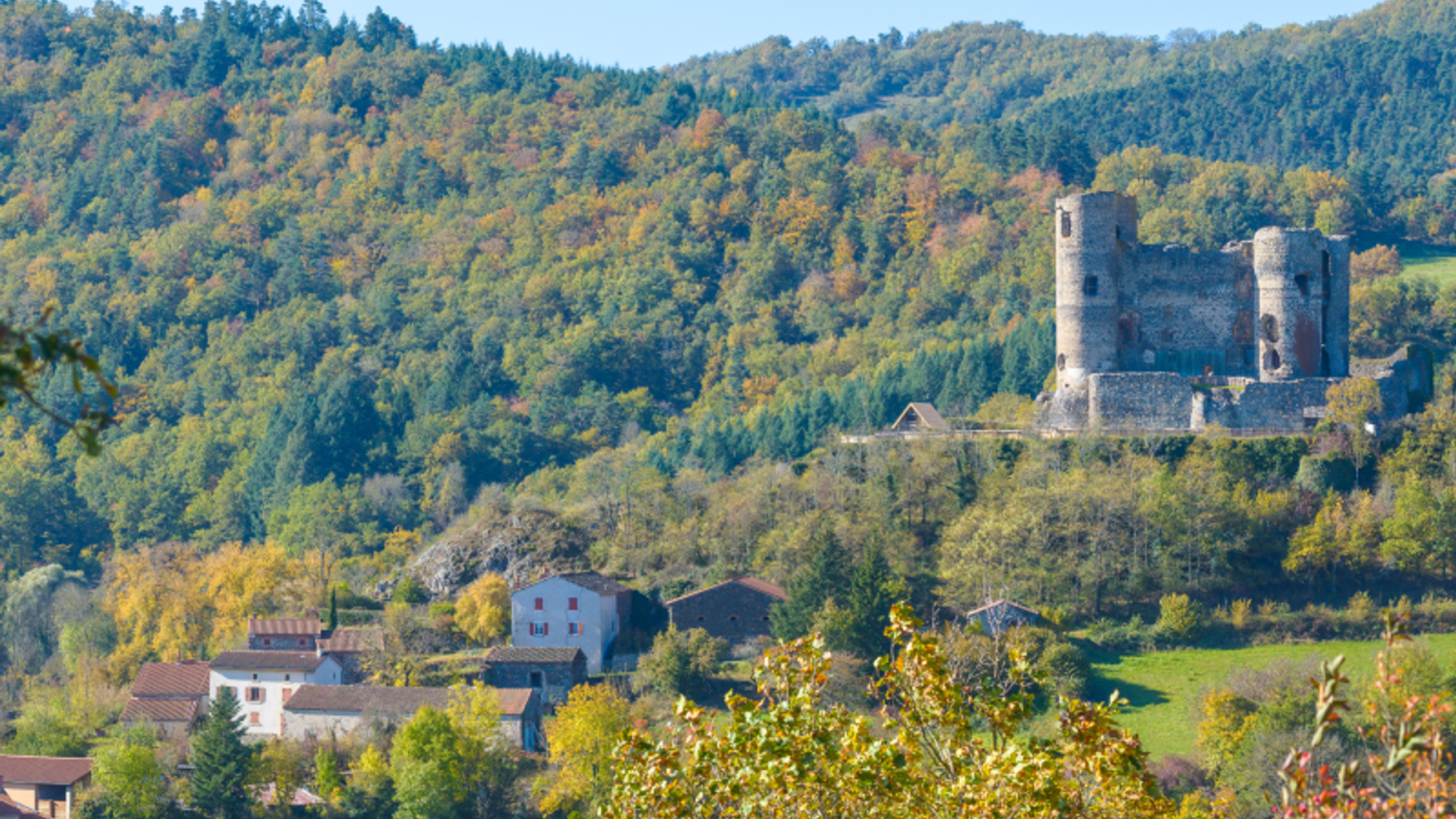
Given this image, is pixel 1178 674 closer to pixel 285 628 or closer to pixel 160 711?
pixel 285 628

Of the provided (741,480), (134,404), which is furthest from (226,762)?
(134,404)

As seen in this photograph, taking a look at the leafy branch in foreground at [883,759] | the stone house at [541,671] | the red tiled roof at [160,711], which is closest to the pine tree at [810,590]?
the stone house at [541,671]

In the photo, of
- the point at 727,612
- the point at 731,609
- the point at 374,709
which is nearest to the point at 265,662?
the point at 374,709

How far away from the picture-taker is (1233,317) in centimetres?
5666

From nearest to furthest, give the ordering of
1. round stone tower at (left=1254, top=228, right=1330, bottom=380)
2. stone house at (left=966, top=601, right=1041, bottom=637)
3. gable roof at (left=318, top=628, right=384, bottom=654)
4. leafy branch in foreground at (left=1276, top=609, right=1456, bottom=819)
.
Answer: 1. leafy branch in foreground at (left=1276, top=609, right=1456, bottom=819)
2. stone house at (left=966, top=601, right=1041, bottom=637)
3. round stone tower at (left=1254, top=228, right=1330, bottom=380)
4. gable roof at (left=318, top=628, right=384, bottom=654)

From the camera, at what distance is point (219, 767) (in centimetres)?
5409

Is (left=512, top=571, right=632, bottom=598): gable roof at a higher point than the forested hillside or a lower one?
lower

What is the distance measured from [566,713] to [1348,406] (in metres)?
25.0

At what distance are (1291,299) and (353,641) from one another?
33390 millimetres

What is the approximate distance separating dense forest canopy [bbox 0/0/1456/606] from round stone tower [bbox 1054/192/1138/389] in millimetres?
7514

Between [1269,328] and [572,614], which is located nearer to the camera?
[1269,328]

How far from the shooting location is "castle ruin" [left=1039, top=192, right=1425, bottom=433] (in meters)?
55.1

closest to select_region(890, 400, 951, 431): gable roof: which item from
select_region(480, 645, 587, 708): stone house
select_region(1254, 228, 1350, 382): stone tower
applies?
select_region(1254, 228, 1350, 382): stone tower

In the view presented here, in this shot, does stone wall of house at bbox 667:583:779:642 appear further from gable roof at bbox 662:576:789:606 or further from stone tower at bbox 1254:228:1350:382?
stone tower at bbox 1254:228:1350:382
